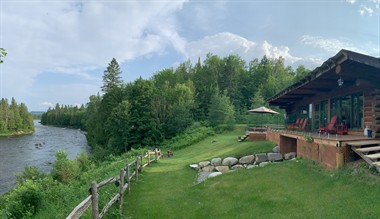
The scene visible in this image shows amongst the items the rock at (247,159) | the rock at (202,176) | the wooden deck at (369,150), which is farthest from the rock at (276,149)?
the wooden deck at (369,150)

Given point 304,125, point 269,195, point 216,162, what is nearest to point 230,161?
point 216,162

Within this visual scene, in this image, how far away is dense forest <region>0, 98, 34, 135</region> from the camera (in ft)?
270

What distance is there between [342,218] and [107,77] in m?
52.1

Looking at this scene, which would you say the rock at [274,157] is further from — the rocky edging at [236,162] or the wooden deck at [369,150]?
the wooden deck at [369,150]

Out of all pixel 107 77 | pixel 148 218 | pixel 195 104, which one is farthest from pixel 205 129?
pixel 148 218

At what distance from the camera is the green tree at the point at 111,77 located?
5394cm

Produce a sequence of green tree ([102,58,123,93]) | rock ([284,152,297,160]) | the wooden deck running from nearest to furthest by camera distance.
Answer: the wooden deck → rock ([284,152,297,160]) → green tree ([102,58,123,93])

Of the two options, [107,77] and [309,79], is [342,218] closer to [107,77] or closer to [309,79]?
[309,79]

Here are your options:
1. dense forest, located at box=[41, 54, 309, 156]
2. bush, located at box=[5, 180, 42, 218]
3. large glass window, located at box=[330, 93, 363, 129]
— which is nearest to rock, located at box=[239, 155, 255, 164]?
large glass window, located at box=[330, 93, 363, 129]

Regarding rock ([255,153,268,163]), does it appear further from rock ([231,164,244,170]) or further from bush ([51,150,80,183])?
bush ([51,150,80,183])

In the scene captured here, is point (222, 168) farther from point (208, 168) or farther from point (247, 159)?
point (247, 159)

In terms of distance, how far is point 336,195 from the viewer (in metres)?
7.49

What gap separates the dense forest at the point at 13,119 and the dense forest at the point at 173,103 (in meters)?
40.8

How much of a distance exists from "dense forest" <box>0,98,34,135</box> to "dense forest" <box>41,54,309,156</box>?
4084 centimetres
